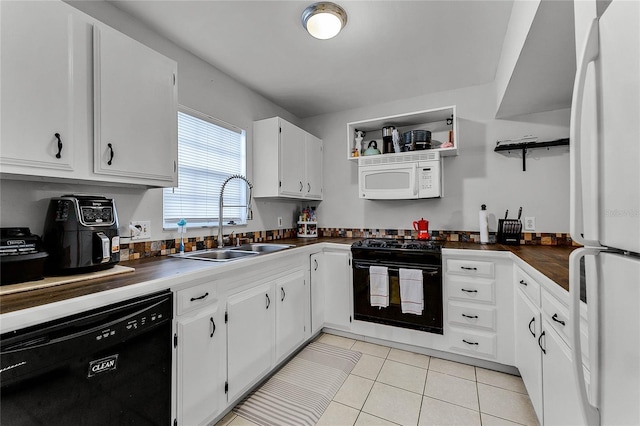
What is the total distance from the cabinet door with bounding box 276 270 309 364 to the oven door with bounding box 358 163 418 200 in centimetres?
114

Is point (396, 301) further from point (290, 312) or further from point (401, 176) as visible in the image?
point (401, 176)

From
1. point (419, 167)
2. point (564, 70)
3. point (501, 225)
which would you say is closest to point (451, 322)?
point (501, 225)

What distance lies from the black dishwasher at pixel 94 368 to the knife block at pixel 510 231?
2.60 metres

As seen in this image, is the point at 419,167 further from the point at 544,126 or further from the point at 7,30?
the point at 7,30

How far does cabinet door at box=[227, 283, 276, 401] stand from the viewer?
1.68 m

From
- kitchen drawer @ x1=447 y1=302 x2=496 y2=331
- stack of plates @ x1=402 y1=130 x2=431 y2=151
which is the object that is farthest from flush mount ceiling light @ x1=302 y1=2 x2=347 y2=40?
kitchen drawer @ x1=447 y1=302 x2=496 y2=331

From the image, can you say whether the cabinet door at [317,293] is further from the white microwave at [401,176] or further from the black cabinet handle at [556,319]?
the black cabinet handle at [556,319]

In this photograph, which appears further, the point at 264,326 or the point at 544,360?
the point at 264,326

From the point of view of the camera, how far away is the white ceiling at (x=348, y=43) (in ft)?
5.78

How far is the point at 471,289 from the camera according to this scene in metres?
2.21

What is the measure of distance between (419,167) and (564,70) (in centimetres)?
120

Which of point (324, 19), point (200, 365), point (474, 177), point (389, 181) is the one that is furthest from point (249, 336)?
point (474, 177)

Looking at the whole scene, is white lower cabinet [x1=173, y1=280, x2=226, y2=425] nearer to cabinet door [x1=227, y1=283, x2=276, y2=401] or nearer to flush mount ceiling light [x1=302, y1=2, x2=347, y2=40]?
cabinet door [x1=227, y1=283, x2=276, y2=401]

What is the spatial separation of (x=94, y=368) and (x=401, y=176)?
258cm
